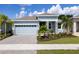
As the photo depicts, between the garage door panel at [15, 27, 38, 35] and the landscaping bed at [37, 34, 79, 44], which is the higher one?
the garage door panel at [15, 27, 38, 35]

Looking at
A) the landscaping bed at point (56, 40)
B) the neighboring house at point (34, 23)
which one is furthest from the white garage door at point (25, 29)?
the landscaping bed at point (56, 40)

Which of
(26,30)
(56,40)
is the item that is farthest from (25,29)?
(56,40)

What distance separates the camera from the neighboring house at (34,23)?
30605 millimetres

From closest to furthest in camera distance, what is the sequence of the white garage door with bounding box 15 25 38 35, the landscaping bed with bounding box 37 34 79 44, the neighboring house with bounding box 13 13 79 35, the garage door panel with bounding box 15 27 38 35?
the landscaping bed with bounding box 37 34 79 44, the garage door panel with bounding box 15 27 38 35, the white garage door with bounding box 15 25 38 35, the neighboring house with bounding box 13 13 79 35

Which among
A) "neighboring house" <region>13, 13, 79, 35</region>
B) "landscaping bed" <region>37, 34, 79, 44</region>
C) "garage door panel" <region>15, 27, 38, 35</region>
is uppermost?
"neighboring house" <region>13, 13, 79, 35</region>

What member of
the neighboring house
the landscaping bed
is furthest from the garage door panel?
the landscaping bed

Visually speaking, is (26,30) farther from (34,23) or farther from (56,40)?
(56,40)

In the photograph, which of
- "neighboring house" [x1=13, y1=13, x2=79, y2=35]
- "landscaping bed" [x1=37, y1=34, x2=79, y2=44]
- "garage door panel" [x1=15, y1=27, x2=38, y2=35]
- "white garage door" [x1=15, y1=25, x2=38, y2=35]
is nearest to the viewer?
"landscaping bed" [x1=37, y1=34, x2=79, y2=44]

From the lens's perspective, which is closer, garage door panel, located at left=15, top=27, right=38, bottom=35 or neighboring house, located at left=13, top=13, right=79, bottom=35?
garage door panel, located at left=15, top=27, right=38, bottom=35

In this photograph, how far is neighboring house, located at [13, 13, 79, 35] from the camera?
30.6 m

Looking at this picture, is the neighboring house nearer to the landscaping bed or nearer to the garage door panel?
the garage door panel

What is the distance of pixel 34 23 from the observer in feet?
106

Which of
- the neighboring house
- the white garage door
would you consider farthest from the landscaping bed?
the white garage door

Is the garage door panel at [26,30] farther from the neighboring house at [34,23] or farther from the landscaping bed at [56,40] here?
the landscaping bed at [56,40]
